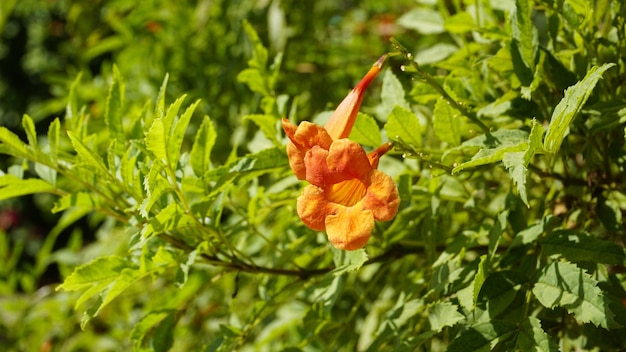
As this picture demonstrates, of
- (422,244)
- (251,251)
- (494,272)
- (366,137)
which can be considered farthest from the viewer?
(251,251)

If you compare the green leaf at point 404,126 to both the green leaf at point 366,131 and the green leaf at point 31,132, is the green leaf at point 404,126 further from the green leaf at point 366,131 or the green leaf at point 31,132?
the green leaf at point 31,132

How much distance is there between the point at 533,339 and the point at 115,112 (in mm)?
1004

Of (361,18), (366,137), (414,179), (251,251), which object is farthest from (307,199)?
(361,18)

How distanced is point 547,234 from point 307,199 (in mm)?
516

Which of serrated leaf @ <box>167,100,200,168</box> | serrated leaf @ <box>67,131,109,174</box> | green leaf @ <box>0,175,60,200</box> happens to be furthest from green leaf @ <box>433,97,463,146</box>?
green leaf @ <box>0,175,60,200</box>

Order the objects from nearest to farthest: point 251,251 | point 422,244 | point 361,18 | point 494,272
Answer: point 494,272, point 422,244, point 251,251, point 361,18

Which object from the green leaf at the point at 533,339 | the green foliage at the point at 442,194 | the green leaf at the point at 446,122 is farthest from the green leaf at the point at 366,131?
the green leaf at the point at 533,339

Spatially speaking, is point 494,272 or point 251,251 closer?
point 494,272

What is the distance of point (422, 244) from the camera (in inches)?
64.4

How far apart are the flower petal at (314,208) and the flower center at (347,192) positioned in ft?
0.14

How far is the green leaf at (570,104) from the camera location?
958 millimetres

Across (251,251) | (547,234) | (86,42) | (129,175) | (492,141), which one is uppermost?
(492,141)

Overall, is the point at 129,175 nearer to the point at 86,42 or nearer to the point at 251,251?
the point at 251,251

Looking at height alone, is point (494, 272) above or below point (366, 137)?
below
